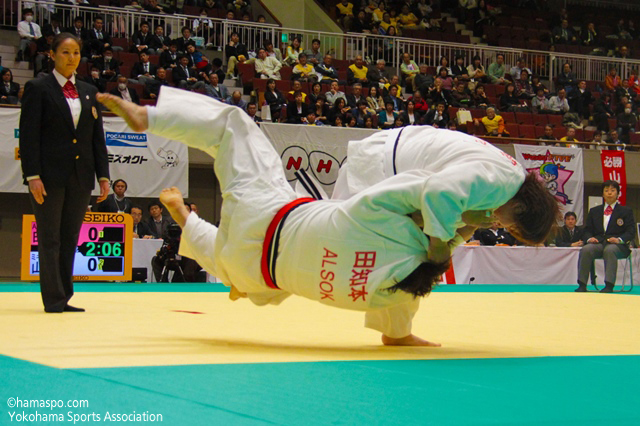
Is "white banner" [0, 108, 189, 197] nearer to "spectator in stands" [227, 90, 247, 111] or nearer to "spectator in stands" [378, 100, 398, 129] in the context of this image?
"spectator in stands" [227, 90, 247, 111]

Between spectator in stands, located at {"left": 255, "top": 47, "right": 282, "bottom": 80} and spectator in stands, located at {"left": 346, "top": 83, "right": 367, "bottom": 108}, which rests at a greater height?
spectator in stands, located at {"left": 255, "top": 47, "right": 282, "bottom": 80}

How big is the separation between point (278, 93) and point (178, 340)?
9872 millimetres

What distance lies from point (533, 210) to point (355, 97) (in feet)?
A: 36.0

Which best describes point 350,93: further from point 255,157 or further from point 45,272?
point 255,157

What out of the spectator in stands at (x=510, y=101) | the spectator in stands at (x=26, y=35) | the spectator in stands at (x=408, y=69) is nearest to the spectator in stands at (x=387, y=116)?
the spectator in stands at (x=408, y=69)

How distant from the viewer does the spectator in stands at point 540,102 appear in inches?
615

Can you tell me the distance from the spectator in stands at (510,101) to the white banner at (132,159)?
22.4ft

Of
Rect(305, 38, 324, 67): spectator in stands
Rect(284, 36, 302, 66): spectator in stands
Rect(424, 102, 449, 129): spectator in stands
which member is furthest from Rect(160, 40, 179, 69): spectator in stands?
Rect(424, 102, 449, 129): spectator in stands

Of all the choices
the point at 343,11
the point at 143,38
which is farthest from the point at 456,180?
the point at 343,11

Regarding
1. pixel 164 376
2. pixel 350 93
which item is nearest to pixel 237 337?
pixel 164 376

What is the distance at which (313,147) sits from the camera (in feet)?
38.1

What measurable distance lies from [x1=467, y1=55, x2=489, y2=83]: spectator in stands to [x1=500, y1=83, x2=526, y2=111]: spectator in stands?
22.8 inches

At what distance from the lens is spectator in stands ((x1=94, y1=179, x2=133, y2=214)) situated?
9.70 m

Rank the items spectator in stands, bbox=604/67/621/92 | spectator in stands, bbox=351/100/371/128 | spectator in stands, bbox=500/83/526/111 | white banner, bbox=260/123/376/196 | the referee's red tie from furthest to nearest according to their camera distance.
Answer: spectator in stands, bbox=604/67/621/92 → spectator in stands, bbox=500/83/526/111 → spectator in stands, bbox=351/100/371/128 → white banner, bbox=260/123/376/196 → the referee's red tie
